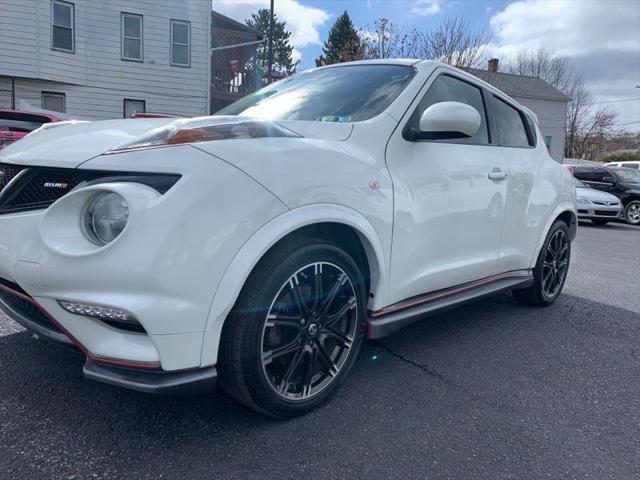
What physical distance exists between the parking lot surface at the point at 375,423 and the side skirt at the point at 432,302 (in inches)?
13.7

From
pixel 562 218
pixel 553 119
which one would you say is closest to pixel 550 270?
pixel 562 218

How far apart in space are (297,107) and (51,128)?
133 cm

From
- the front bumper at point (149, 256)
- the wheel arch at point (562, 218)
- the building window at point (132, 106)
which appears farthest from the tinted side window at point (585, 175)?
the front bumper at point (149, 256)

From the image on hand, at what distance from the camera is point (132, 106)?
18500mm

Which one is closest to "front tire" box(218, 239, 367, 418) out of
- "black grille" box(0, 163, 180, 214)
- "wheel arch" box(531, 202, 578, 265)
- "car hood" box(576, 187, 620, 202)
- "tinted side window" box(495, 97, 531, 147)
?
"black grille" box(0, 163, 180, 214)

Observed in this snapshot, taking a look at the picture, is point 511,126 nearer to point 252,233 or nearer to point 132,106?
point 252,233

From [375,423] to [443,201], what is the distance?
1281mm

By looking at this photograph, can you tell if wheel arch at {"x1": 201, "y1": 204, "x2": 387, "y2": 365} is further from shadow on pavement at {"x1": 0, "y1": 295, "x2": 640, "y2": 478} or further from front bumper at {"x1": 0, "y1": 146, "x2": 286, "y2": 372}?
shadow on pavement at {"x1": 0, "y1": 295, "x2": 640, "y2": 478}

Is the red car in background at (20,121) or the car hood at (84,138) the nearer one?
the car hood at (84,138)

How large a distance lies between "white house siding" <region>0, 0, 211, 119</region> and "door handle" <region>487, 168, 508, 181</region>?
16.9 meters

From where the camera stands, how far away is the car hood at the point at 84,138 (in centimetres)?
214

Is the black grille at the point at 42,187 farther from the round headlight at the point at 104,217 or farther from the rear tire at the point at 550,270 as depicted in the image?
the rear tire at the point at 550,270

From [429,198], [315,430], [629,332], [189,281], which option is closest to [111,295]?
[189,281]

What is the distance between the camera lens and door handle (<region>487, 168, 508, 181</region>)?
3439 mm
